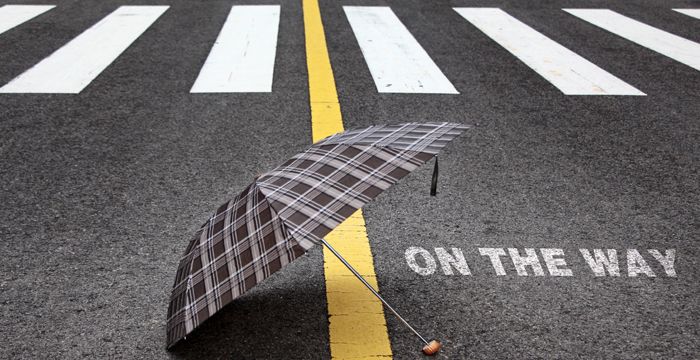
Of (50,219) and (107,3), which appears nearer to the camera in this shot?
(50,219)

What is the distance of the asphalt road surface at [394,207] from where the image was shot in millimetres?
2609

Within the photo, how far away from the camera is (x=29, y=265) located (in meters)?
3.03

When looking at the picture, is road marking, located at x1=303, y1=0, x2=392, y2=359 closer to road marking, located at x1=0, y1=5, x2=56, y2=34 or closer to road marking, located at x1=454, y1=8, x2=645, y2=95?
road marking, located at x1=454, y1=8, x2=645, y2=95

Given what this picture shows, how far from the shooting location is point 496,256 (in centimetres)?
312

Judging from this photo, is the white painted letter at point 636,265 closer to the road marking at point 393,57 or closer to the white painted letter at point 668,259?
the white painted letter at point 668,259

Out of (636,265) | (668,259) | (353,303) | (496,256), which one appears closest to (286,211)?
(353,303)

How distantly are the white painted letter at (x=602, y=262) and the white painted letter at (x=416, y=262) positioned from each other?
23.0 inches

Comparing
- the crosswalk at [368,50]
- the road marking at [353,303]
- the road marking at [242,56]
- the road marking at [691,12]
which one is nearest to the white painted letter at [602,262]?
the road marking at [353,303]

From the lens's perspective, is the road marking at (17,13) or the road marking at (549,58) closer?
the road marking at (549,58)

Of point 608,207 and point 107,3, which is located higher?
point 608,207

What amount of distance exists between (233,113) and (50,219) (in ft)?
5.70

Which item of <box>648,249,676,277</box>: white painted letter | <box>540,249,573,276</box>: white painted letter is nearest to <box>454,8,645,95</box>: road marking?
<box>648,249,676,277</box>: white painted letter

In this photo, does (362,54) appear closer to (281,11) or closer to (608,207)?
(281,11)

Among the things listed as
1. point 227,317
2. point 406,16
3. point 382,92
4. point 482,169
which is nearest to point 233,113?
point 382,92
